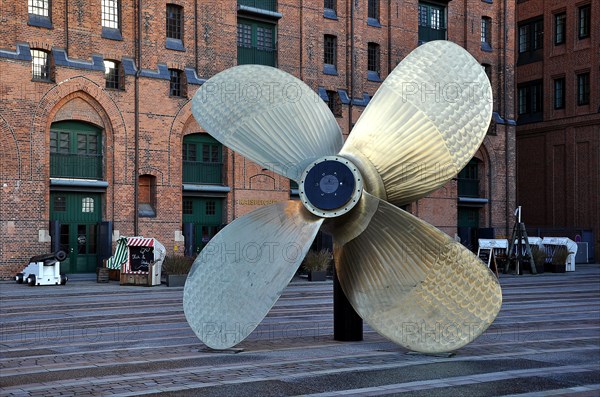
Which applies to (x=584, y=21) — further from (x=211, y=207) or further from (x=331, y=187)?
(x=331, y=187)

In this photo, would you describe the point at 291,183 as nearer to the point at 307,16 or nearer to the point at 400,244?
the point at 307,16

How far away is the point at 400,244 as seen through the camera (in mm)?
11195

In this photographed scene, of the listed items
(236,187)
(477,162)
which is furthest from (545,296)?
(477,162)

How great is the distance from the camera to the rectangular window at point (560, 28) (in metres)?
51.3

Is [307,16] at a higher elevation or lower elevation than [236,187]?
higher

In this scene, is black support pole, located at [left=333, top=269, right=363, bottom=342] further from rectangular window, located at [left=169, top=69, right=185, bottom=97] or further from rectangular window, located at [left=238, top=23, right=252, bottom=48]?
rectangular window, located at [left=238, top=23, right=252, bottom=48]

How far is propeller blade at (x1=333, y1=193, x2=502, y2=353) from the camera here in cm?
1064

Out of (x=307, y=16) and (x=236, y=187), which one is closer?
(x=236, y=187)

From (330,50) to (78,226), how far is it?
15427 mm

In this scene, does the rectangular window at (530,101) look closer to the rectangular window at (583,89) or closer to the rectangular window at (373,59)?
the rectangular window at (583,89)

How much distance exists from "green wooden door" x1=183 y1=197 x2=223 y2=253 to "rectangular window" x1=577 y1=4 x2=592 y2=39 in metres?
26.0

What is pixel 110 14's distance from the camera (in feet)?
111

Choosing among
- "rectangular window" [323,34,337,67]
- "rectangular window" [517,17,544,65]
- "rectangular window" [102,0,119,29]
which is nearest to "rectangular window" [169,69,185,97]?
"rectangular window" [102,0,119,29]

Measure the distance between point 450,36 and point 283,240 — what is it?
36830 millimetres
